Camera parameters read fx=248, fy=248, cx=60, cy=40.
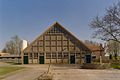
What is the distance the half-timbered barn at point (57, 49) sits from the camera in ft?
205

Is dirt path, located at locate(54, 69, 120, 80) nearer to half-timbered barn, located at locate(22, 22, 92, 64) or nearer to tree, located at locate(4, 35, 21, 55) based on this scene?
half-timbered barn, located at locate(22, 22, 92, 64)

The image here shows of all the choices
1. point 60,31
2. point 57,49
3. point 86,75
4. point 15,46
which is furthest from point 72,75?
point 15,46

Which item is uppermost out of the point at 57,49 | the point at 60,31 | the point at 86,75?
the point at 60,31

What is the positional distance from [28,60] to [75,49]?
1218 centimetres

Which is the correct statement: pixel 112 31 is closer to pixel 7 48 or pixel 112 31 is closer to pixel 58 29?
pixel 58 29

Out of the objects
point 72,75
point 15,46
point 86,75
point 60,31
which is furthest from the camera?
point 15,46

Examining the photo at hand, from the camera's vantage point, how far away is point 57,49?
6269 centimetres

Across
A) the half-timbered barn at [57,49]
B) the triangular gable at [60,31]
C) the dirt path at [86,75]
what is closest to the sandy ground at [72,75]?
the dirt path at [86,75]

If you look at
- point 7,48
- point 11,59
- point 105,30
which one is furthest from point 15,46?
point 105,30

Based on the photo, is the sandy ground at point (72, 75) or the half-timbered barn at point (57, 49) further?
the half-timbered barn at point (57, 49)

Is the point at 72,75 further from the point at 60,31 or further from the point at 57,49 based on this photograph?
the point at 60,31

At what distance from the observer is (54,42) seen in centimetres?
6291

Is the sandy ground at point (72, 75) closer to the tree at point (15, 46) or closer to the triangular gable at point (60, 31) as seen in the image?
the triangular gable at point (60, 31)

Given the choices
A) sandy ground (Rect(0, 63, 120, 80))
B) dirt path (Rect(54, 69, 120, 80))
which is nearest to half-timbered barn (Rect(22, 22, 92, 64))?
sandy ground (Rect(0, 63, 120, 80))
